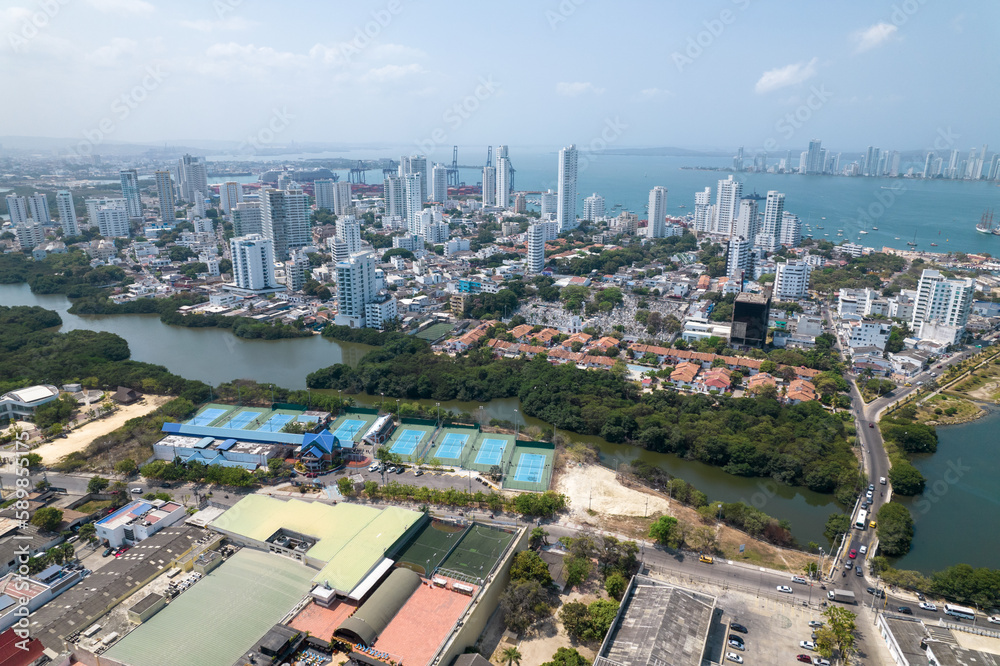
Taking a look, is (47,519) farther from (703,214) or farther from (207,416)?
(703,214)

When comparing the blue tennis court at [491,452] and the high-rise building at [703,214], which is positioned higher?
the high-rise building at [703,214]

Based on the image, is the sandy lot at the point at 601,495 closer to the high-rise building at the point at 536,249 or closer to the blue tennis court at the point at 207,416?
the blue tennis court at the point at 207,416

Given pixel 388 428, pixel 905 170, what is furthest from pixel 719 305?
pixel 905 170

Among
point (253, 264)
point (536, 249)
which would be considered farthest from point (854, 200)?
point (253, 264)

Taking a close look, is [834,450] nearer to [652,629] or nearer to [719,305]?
[652,629]

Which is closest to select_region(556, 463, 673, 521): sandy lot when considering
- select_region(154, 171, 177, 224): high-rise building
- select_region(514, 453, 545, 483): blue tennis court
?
select_region(514, 453, 545, 483): blue tennis court

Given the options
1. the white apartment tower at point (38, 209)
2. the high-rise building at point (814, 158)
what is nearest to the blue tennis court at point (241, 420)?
the white apartment tower at point (38, 209)
